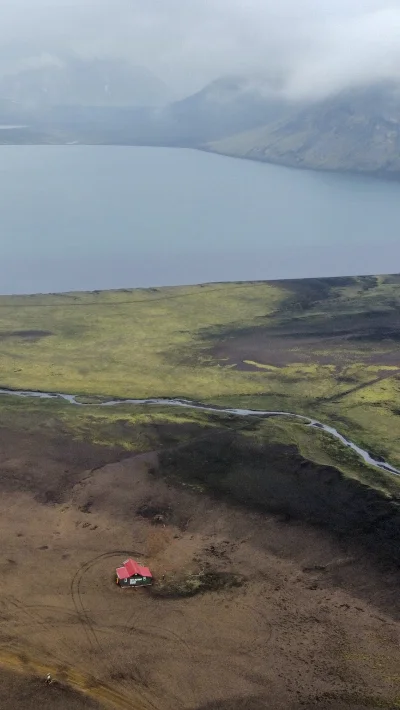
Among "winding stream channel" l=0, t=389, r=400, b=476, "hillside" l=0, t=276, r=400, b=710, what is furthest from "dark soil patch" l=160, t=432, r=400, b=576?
"winding stream channel" l=0, t=389, r=400, b=476

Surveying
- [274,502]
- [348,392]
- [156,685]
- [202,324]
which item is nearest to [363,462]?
[274,502]

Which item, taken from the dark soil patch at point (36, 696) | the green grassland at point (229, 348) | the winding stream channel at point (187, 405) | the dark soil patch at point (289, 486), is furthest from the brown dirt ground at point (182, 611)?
the green grassland at point (229, 348)

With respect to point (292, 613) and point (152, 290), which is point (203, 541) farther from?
point (152, 290)

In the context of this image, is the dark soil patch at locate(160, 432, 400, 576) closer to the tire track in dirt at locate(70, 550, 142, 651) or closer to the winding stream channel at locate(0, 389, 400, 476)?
the winding stream channel at locate(0, 389, 400, 476)

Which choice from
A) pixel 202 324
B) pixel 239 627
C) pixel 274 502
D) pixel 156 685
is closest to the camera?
pixel 156 685

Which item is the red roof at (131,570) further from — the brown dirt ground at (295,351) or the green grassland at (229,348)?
the brown dirt ground at (295,351)

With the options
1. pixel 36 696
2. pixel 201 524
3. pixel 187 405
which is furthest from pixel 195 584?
pixel 187 405

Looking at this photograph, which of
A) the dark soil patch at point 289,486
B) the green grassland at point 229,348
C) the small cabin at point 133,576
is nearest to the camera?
the small cabin at point 133,576
